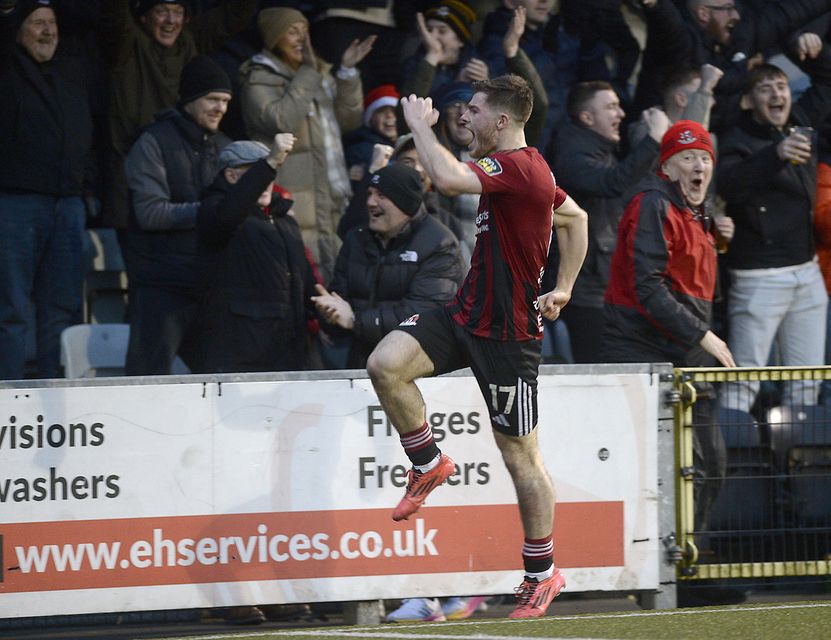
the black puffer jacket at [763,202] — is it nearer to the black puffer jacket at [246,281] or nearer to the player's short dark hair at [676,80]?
the player's short dark hair at [676,80]

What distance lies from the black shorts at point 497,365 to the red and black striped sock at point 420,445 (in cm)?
28

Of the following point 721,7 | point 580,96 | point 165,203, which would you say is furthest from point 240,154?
point 721,7

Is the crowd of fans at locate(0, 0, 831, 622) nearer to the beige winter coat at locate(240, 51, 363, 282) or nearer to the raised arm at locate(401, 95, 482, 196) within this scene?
Result: the beige winter coat at locate(240, 51, 363, 282)

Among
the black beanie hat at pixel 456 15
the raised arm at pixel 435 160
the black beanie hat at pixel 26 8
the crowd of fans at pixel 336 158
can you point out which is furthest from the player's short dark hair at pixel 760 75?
the black beanie hat at pixel 26 8

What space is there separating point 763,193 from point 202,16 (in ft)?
12.8

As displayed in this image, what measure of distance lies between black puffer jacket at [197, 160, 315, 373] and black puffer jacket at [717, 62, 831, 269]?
2875mm

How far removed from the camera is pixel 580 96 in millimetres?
9133

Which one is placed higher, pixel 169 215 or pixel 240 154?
pixel 240 154

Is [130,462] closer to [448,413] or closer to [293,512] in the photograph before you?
[293,512]

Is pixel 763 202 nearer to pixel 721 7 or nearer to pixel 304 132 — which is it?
pixel 721 7

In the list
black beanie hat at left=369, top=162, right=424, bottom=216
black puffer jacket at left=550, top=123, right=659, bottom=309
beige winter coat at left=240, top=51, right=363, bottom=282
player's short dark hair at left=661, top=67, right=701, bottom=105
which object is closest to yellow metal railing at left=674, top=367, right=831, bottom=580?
black beanie hat at left=369, top=162, right=424, bottom=216

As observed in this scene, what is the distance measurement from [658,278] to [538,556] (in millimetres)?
1896

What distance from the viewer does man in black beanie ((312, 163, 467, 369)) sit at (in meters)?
7.81

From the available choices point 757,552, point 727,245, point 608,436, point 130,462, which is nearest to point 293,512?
point 130,462
